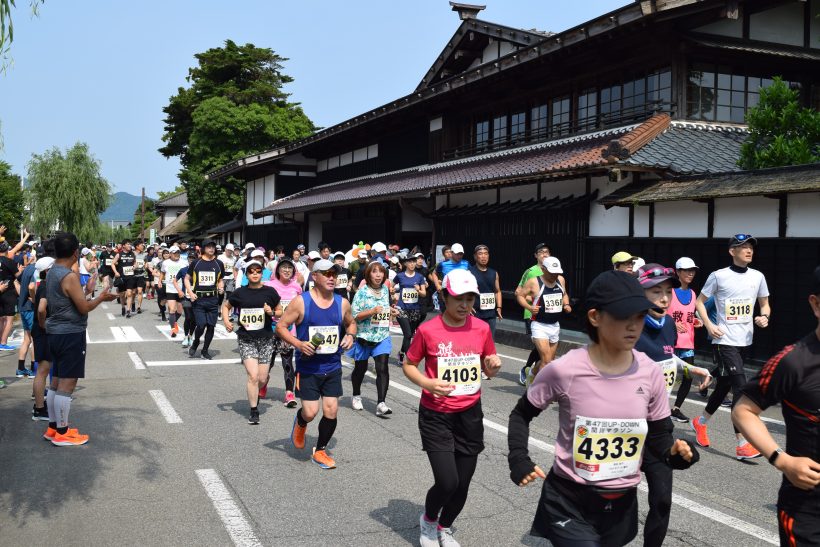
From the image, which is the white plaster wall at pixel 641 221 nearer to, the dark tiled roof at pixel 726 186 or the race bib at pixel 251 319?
the dark tiled roof at pixel 726 186

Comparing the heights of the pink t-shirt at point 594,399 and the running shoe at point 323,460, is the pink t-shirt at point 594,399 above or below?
above

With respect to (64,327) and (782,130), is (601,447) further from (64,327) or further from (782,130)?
(782,130)

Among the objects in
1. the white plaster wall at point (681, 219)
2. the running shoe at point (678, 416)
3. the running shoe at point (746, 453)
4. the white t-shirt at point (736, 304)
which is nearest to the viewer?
the running shoe at point (746, 453)

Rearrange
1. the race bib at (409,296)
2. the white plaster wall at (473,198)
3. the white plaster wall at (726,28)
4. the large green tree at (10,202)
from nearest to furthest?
the race bib at (409,296) < the white plaster wall at (726,28) < the white plaster wall at (473,198) < the large green tree at (10,202)

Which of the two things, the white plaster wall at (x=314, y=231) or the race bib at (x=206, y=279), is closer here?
the race bib at (x=206, y=279)

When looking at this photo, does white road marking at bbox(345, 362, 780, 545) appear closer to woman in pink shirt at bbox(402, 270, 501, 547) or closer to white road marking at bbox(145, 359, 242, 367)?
woman in pink shirt at bbox(402, 270, 501, 547)

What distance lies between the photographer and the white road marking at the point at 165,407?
8.12 metres

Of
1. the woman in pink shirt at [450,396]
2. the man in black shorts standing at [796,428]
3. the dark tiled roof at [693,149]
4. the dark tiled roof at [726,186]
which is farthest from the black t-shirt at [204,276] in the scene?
the man in black shorts standing at [796,428]

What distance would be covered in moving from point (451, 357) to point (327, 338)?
2.05 metres

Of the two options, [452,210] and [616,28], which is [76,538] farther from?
[452,210]

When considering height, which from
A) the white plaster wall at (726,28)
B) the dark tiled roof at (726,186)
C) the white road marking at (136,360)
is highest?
the white plaster wall at (726,28)

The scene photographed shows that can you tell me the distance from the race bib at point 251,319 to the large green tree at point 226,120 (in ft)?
130

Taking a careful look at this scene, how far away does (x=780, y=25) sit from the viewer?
16.0 metres

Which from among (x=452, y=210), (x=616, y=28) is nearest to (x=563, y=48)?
(x=616, y=28)
